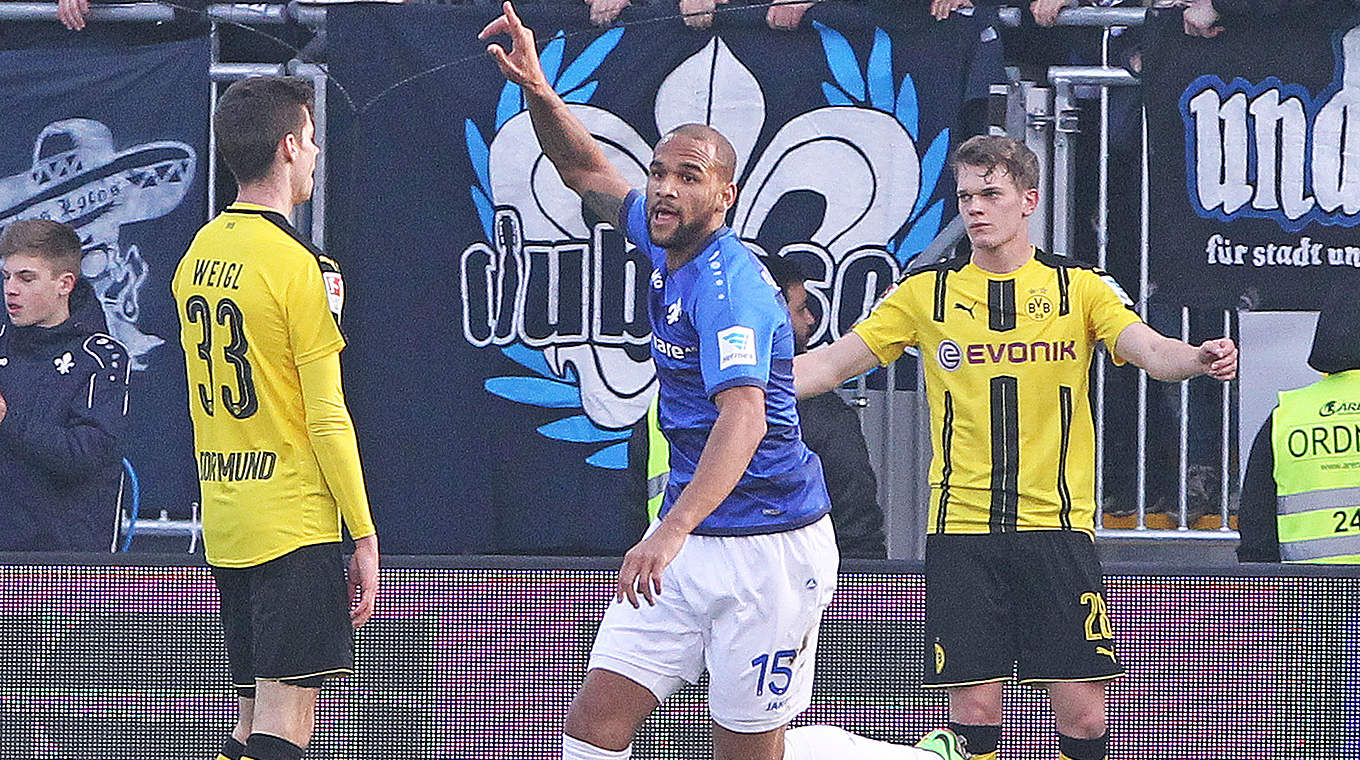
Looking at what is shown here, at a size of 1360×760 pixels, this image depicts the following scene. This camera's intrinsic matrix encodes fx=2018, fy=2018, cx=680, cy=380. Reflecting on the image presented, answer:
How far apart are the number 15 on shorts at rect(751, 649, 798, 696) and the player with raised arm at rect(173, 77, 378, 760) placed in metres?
0.97

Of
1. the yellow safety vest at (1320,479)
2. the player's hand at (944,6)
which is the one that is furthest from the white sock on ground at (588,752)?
the player's hand at (944,6)

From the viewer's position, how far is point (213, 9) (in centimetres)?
743

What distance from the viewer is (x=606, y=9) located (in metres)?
7.47

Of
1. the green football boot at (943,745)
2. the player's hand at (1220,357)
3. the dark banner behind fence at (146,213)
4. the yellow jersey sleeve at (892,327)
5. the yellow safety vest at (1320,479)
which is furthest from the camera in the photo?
the dark banner behind fence at (146,213)

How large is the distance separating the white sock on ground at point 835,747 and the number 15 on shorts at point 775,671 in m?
0.30

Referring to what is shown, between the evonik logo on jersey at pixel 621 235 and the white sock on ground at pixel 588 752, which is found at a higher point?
the evonik logo on jersey at pixel 621 235

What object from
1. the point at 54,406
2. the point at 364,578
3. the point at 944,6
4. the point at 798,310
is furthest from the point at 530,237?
the point at 364,578

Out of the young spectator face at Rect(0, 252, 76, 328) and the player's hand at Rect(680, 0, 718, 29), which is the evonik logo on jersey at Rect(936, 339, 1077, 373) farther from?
the young spectator face at Rect(0, 252, 76, 328)

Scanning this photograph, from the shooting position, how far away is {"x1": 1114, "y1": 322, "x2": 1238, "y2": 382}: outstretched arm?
5.31 m

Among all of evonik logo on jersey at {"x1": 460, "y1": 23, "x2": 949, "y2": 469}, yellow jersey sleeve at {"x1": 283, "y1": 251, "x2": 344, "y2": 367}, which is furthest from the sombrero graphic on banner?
yellow jersey sleeve at {"x1": 283, "y1": 251, "x2": 344, "y2": 367}

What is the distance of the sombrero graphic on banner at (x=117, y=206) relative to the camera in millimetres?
7570

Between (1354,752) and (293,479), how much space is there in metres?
2.99

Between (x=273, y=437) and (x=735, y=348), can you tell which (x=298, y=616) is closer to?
(x=273, y=437)

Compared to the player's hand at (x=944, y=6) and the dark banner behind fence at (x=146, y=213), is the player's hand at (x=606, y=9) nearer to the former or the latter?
the player's hand at (x=944, y=6)
